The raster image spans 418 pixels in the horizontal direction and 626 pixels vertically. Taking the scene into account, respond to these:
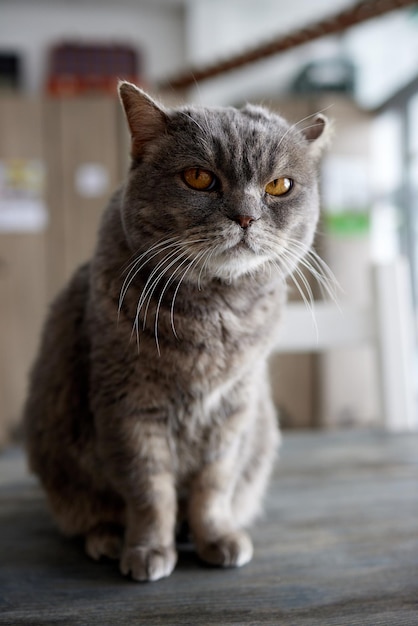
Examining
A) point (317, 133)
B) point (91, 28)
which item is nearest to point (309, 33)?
point (317, 133)

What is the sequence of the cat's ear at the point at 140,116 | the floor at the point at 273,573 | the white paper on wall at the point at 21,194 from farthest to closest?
the white paper on wall at the point at 21,194
the cat's ear at the point at 140,116
the floor at the point at 273,573

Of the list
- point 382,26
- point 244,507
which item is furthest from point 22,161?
point 244,507

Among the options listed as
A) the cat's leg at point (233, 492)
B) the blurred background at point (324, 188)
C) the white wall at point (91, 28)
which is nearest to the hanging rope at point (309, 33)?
the blurred background at point (324, 188)

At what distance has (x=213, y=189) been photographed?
66 cm

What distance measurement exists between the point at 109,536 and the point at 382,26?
10.8 ft

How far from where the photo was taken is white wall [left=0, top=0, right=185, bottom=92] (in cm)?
370

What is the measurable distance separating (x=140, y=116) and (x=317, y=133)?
0.26 m

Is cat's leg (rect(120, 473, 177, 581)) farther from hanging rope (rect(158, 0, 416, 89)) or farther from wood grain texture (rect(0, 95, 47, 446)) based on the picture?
wood grain texture (rect(0, 95, 47, 446))

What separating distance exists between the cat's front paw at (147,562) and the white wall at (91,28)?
353cm

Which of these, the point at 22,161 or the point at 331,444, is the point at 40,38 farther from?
the point at 331,444

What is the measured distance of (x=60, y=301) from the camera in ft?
2.93

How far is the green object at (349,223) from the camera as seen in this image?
2.85 m

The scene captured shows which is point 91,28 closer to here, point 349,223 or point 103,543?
point 349,223

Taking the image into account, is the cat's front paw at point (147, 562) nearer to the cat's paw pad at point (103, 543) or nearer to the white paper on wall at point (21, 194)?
the cat's paw pad at point (103, 543)
